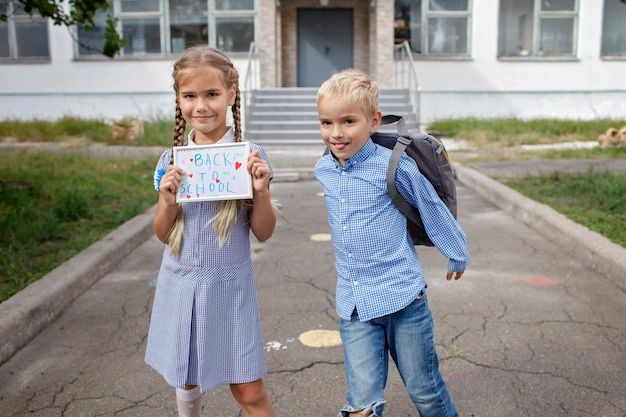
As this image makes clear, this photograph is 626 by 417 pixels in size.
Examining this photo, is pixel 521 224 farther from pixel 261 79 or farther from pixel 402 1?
pixel 402 1

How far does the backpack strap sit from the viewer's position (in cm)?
237

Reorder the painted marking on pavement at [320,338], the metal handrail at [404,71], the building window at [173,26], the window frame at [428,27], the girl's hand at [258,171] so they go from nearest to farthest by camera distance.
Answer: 1. the girl's hand at [258,171]
2. the painted marking on pavement at [320,338]
3. the metal handrail at [404,71]
4. the building window at [173,26]
5. the window frame at [428,27]

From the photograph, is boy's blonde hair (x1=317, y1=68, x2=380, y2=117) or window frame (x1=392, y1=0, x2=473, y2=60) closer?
boy's blonde hair (x1=317, y1=68, x2=380, y2=117)

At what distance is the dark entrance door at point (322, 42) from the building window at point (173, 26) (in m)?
1.84

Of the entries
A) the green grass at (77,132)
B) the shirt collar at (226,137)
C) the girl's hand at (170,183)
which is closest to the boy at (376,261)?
the shirt collar at (226,137)

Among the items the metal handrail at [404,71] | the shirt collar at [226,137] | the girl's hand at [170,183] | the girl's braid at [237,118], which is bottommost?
the girl's hand at [170,183]

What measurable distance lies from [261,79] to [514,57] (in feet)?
24.2

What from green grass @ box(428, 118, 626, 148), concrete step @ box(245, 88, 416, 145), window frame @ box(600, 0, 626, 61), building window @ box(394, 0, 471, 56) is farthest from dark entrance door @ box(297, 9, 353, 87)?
window frame @ box(600, 0, 626, 61)

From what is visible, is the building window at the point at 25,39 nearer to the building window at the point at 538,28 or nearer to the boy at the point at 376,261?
the building window at the point at 538,28

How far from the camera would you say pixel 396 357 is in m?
2.43

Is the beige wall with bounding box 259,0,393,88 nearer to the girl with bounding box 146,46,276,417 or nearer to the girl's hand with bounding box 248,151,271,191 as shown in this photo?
the girl with bounding box 146,46,276,417

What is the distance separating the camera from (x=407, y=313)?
2.39 meters

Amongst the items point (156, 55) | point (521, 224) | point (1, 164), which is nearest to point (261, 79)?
point (156, 55)

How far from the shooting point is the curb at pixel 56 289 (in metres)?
3.86
